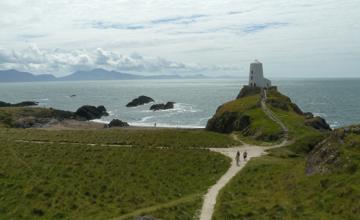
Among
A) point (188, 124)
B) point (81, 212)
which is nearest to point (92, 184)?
point (81, 212)

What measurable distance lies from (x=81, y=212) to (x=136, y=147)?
22.6 meters

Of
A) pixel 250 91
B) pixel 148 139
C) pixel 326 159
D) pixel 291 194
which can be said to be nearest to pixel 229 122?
pixel 148 139

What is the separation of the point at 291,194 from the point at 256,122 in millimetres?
36714

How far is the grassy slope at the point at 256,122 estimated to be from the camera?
2198 inches

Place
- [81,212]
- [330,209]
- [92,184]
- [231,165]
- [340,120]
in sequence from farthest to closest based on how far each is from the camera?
1. [340,120]
2. [231,165]
3. [92,184]
4. [81,212]
5. [330,209]

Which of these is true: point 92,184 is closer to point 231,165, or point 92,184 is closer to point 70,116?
point 231,165

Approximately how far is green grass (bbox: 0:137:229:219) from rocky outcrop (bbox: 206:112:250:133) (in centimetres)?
2255

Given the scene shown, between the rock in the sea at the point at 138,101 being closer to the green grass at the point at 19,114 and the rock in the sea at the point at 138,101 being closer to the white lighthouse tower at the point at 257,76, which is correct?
the green grass at the point at 19,114

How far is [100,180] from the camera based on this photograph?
112 feet

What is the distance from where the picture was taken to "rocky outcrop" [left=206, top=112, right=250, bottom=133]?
221 ft

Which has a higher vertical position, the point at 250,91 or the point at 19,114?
the point at 250,91

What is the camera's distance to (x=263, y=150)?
47.3 meters

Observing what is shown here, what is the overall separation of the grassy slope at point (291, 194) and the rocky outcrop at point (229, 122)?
101 ft

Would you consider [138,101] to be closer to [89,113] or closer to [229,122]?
[89,113]
